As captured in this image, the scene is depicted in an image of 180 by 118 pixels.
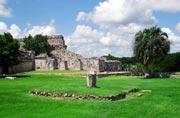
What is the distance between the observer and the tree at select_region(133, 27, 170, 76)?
59562mm

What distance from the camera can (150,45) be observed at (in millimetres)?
59688

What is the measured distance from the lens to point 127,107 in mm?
22047

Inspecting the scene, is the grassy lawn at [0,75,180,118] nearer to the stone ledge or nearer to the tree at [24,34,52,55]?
the stone ledge

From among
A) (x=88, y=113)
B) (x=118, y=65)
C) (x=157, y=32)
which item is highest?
(x=157, y=32)

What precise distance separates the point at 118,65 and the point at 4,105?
50.6 m

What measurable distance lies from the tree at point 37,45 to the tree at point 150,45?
87.6 feet

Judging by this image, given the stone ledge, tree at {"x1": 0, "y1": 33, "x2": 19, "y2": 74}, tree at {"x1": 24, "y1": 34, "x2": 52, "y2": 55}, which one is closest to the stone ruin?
tree at {"x1": 24, "y1": 34, "x2": 52, "y2": 55}

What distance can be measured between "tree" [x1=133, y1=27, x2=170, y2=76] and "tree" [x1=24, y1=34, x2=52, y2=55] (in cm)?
2669

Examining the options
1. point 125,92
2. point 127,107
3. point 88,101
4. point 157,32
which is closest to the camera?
point 127,107

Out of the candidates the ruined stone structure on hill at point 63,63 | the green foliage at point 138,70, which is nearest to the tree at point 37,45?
the ruined stone structure on hill at point 63,63

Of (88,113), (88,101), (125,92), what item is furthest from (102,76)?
Result: (88,113)

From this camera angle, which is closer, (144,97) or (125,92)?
(144,97)

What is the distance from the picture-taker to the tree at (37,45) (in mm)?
81875

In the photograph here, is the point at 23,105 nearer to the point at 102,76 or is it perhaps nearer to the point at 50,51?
the point at 102,76
